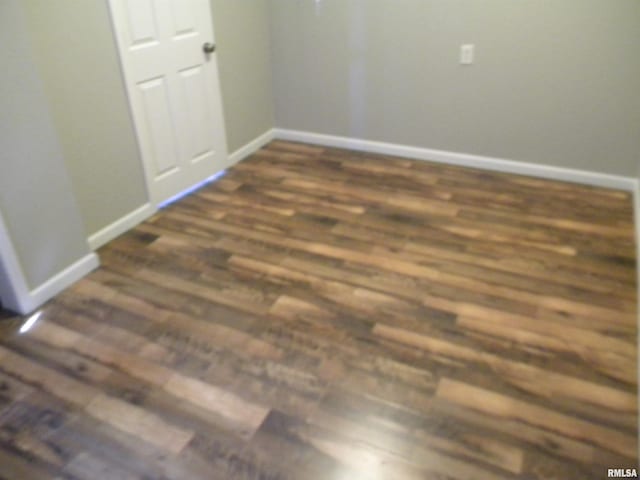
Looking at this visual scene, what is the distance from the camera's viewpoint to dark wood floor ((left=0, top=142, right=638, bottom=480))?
1611 millimetres

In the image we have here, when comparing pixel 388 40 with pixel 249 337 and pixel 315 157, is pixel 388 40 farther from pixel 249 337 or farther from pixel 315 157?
pixel 249 337

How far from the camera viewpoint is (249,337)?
6.90 feet

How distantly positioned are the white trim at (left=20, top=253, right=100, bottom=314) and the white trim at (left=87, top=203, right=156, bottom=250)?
179mm

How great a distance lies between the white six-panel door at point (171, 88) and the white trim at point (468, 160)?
0.83 m

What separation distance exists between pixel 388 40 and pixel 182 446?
9.58ft

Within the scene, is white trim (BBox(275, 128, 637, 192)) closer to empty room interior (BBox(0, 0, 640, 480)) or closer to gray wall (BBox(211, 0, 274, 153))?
empty room interior (BBox(0, 0, 640, 480))

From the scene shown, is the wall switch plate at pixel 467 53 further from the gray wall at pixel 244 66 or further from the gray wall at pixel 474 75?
the gray wall at pixel 244 66

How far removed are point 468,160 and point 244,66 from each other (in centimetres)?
178

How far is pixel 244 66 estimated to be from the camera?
12.2 feet

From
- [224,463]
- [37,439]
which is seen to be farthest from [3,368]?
[224,463]

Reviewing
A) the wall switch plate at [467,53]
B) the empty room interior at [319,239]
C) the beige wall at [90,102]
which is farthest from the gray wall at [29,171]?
the wall switch plate at [467,53]

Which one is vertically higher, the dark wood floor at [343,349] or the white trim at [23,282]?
the white trim at [23,282]

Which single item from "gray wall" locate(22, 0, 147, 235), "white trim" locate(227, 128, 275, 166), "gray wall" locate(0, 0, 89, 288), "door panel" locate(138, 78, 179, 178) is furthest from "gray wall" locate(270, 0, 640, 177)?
"gray wall" locate(0, 0, 89, 288)

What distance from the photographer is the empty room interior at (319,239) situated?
1684 mm
